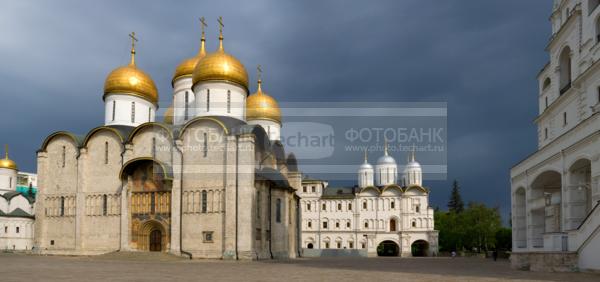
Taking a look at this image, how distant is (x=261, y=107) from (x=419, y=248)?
33.0m

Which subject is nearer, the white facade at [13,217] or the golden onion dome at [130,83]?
the golden onion dome at [130,83]

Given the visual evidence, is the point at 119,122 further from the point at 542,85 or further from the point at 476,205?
the point at 476,205

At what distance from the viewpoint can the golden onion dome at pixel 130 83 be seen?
3497cm

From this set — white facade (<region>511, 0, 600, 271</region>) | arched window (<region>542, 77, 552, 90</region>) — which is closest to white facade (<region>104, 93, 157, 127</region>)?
white facade (<region>511, 0, 600, 271</region>)

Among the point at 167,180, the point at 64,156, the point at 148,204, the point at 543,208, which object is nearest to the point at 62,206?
the point at 64,156

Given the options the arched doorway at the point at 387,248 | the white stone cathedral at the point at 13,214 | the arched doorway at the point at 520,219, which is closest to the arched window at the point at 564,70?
the arched doorway at the point at 520,219

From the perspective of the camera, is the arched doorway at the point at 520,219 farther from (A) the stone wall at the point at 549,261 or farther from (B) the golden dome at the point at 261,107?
(B) the golden dome at the point at 261,107

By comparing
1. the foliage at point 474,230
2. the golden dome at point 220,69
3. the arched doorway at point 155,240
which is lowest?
the foliage at point 474,230

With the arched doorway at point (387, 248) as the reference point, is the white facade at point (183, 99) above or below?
above

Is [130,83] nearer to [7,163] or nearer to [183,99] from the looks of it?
[183,99]

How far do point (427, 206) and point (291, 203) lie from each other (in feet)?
91.1

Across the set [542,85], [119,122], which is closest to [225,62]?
[119,122]

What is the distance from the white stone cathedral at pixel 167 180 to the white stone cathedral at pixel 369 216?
89.9 feet

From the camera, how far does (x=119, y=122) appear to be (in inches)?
1374
